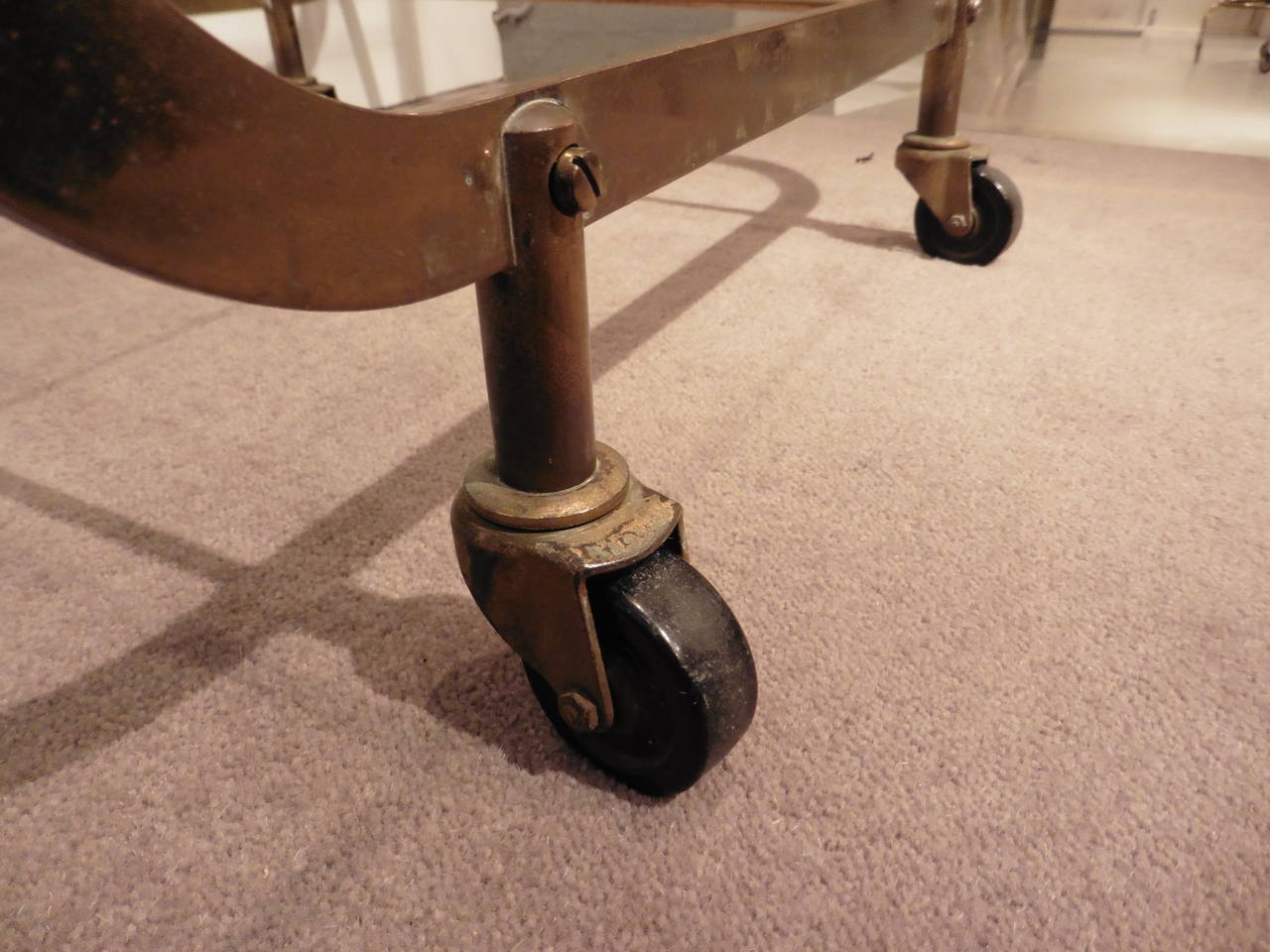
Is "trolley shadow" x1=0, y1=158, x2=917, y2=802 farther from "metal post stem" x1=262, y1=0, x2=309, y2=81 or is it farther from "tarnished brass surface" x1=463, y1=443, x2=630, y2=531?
"metal post stem" x1=262, y1=0, x2=309, y2=81

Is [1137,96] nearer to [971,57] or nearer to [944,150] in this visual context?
[971,57]

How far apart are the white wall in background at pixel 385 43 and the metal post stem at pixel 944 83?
127cm

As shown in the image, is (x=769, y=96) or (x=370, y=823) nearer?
(x=370, y=823)

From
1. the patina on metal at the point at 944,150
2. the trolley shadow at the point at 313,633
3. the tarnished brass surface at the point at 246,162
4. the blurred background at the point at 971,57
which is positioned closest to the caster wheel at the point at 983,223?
the patina on metal at the point at 944,150

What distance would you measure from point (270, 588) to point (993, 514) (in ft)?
1.75

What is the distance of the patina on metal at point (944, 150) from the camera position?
108cm

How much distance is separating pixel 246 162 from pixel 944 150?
3.28ft

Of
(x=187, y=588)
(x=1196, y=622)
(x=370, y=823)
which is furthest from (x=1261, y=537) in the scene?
(x=187, y=588)

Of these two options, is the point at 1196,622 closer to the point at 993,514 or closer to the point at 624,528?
the point at 993,514

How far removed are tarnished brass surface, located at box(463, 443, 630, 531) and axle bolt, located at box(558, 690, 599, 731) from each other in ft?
Answer: 0.28

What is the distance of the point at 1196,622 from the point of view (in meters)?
0.59

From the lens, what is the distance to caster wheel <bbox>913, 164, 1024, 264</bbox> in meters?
1.10

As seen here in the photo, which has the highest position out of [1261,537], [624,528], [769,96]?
[769,96]

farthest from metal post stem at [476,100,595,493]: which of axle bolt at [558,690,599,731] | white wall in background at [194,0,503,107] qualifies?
white wall in background at [194,0,503,107]
